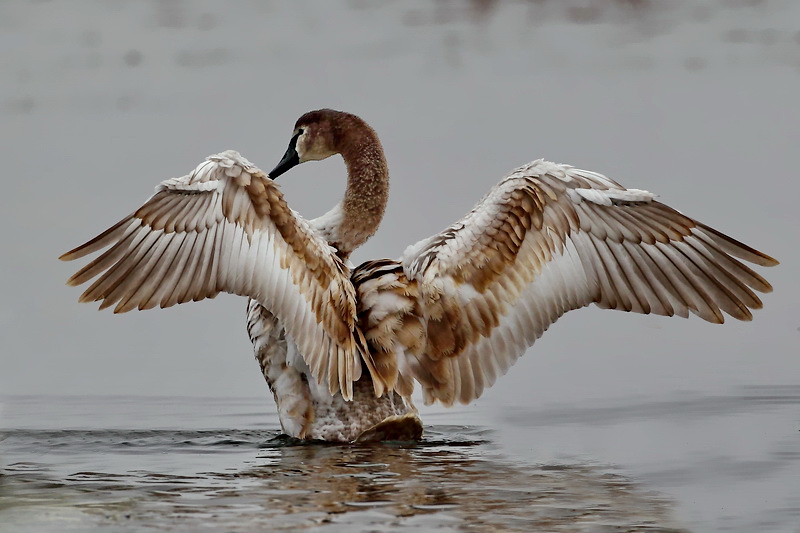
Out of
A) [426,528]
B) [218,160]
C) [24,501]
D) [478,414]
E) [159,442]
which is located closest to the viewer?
[426,528]

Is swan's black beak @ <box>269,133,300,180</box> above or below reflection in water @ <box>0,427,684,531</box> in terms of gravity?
above

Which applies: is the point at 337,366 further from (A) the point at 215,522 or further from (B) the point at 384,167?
(A) the point at 215,522

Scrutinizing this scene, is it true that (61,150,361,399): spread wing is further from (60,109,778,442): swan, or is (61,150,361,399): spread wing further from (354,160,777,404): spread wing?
(354,160,777,404): spread wing

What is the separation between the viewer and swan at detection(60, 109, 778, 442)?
8820mm

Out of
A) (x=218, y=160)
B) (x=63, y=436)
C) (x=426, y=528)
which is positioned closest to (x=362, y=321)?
(x=218, y=160)

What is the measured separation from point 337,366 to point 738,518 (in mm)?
2889

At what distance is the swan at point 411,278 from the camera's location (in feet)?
28.9

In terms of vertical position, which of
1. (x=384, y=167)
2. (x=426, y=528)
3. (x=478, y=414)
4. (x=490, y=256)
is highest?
(x=384, y=167)

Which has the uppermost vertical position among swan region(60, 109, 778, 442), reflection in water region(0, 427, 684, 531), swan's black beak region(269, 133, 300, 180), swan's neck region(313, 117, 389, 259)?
swan's black beak region(269, 133, 300, 180)

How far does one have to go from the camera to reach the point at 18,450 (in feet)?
30.6

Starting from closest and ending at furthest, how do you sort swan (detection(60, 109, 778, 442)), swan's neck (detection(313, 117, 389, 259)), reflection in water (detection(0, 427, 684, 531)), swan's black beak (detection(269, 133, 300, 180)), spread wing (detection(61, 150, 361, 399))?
reflection in water (detection(0, 427, 684, 531))
spread wing (detection(61, 150, 361, 399))
swan (detection(60, 109, 778, 442))
swan's neck (detection(313, 117, 389, 259))
swan's black beak (detection(269, 133, 300, 180))

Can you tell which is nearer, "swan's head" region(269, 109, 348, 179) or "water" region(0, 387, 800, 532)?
"water" region(0, 387, 800, 532)

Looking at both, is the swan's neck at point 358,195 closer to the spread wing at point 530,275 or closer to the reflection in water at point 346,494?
the spread wing at point 530,275

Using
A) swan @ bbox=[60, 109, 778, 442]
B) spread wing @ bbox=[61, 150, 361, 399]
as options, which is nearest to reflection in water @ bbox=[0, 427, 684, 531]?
swan @ bbox=[60, 109, 778, 442]
